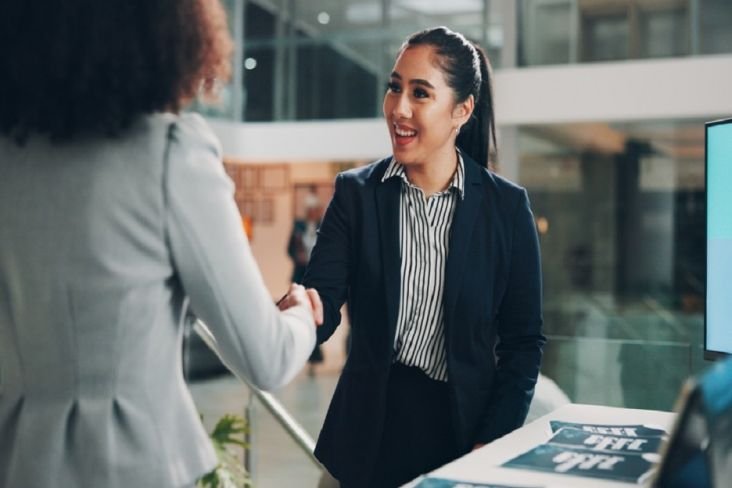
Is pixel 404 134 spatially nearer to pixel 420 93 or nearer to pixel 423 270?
pixel 420 93

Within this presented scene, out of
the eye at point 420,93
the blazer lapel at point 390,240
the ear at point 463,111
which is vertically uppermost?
the eye at point 420,93

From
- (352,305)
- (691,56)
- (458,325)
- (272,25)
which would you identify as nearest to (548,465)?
(458,325)

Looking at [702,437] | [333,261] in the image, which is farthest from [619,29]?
[702,437]

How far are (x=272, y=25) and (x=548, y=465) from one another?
12.3 m

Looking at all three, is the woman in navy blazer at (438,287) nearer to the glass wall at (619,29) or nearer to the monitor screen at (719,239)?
the monitor screen at (719,239)

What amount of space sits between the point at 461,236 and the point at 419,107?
272 mm

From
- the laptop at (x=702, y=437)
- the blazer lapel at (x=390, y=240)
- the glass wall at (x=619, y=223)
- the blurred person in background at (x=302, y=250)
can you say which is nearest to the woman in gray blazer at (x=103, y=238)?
the laptop at (x=702, y=437)

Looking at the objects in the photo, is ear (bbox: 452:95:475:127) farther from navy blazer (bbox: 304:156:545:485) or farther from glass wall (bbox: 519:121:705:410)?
glass wall (bbox: 519:121:705:410)

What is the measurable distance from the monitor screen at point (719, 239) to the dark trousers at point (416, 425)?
0.53 meters

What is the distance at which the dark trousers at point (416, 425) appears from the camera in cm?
194

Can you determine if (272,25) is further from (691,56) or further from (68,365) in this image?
(68,365)

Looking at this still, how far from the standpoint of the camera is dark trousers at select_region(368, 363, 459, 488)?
194cm

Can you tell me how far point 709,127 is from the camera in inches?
72.9

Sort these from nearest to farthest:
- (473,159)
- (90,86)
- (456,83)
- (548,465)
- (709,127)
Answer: (90,86)
(548,465)
(709,127)
(456,83)
(473,159)
